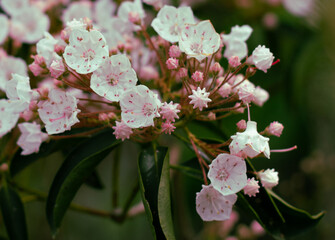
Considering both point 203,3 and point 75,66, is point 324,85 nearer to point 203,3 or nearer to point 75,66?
point 203,3

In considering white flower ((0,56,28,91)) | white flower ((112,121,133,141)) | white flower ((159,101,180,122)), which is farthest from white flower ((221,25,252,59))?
white flower ((0,56,28,91))

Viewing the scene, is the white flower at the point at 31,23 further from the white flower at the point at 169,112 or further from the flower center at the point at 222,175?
the flower center at the point at 222,175

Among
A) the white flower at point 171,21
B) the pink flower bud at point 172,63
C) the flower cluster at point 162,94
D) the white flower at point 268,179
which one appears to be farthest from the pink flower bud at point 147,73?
the white flower at point 268,179

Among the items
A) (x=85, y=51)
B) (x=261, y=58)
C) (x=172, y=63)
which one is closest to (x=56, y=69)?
(x=85, y=51)

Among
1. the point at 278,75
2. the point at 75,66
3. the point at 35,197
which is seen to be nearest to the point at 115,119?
the point at 75,66

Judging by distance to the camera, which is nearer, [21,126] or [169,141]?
[21,126]

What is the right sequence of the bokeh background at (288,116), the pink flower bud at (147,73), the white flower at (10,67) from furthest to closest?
the bokeh background at (288,116), the white flower at (10,67), the pink flower bud at (147,73)

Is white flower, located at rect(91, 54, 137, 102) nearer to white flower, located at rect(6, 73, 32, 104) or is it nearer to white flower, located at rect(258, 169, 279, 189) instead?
white flower, located at rect(6, 73, 32, 104)

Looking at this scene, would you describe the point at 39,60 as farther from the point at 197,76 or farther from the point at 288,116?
the point at 288,116
